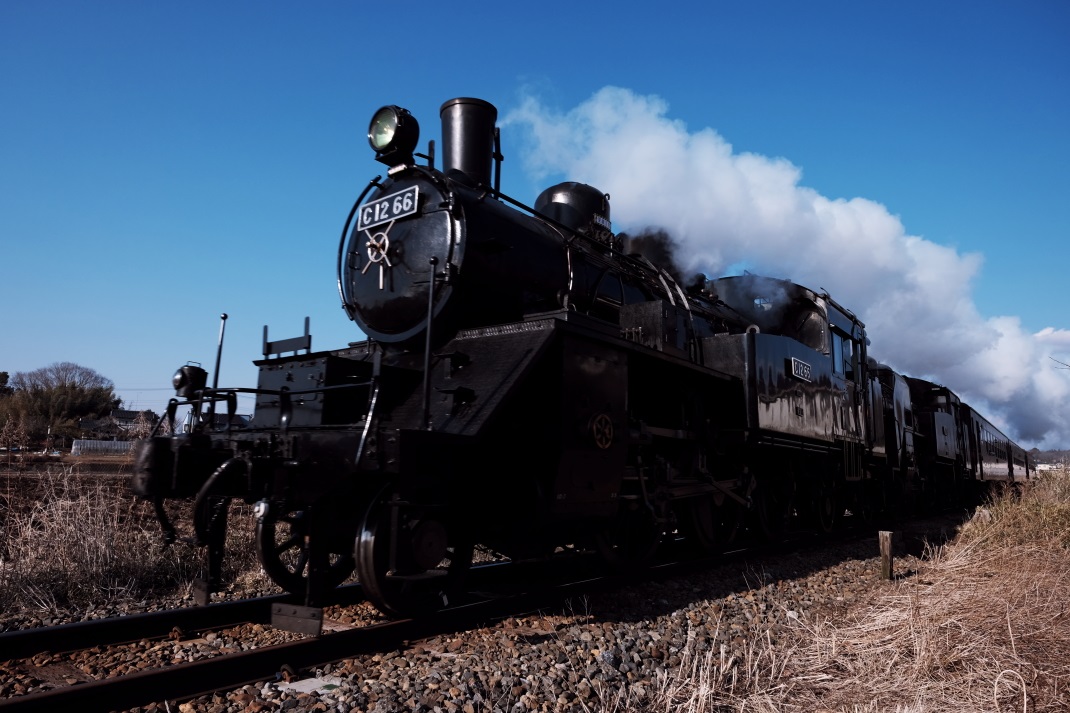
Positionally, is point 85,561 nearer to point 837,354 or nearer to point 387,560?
point 387,560

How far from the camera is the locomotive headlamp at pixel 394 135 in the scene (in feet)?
19.7

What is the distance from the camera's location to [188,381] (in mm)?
5059

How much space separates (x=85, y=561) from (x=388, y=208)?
366 centimetres

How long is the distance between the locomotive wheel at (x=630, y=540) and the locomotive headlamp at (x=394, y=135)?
3.47 metres

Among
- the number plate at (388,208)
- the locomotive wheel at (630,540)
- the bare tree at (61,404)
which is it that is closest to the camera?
the number plate at (388,208)

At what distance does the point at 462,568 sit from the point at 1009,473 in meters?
29.5

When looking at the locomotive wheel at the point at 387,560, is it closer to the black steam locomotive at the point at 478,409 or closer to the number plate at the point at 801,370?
the black steam locomotive at the point at 478,409

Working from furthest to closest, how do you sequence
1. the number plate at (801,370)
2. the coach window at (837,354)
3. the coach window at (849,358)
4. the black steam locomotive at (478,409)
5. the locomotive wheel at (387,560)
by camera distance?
the coach window at (849,358) < the coach window at (837,354) < the number plate at (801,370) < the black steam locomotive at (478,409) < the locomotive wheel at (387,560)

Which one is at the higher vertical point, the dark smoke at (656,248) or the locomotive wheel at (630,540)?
the dark smoke at (656,248)

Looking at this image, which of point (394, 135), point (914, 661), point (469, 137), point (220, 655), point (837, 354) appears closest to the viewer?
point (914, 661)

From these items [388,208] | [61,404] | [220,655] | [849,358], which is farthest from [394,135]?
[61,404]

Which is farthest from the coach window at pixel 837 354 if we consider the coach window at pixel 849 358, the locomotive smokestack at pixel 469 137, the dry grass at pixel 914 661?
the locomotive smokestack at pixel 469 137

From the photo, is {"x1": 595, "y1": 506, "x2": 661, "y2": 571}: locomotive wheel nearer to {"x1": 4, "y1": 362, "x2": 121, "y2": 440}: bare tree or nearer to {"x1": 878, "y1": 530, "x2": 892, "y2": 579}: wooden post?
{"x1": 878, "y1": 530, "x2": 892, "y2": 579}: wooden post

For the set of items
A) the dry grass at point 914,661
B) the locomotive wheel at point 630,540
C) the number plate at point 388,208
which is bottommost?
the dry grass at point 914,661
